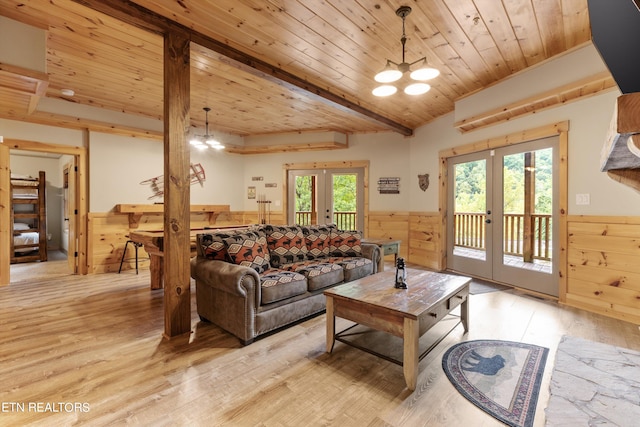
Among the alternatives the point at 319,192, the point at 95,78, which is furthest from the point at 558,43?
the point at 95,78

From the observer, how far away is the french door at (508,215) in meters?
3.71

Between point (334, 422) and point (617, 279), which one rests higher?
point (617, 279)

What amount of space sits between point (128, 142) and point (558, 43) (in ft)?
20.6

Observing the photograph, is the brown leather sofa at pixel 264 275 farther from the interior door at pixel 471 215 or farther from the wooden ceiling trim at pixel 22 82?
the wooden ceiling trim at pixel 22 82

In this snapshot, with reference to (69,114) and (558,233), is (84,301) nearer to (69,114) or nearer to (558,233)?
(69,114)

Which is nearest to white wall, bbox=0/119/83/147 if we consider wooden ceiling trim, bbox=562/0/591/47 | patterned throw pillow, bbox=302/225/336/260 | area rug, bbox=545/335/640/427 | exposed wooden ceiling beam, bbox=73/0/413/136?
exposed wooden ceiling beam, bbox=73/0/413/136

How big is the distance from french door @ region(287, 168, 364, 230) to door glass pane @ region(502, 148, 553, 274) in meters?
2.80

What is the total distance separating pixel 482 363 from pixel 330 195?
4.67 metres

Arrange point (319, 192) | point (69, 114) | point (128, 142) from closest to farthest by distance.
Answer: point (69, 114) → point (128, 142) → point (319, 192)

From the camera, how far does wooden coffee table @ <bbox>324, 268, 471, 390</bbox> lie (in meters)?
1.88

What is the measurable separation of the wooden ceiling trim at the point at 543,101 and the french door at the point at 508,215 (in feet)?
1.33

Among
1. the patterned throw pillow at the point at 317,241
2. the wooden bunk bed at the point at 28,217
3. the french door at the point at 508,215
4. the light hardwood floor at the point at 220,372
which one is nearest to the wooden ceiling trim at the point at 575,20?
the french door at the point at 508,215

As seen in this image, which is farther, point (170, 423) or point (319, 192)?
point (319, 192)

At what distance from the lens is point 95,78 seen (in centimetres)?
370
